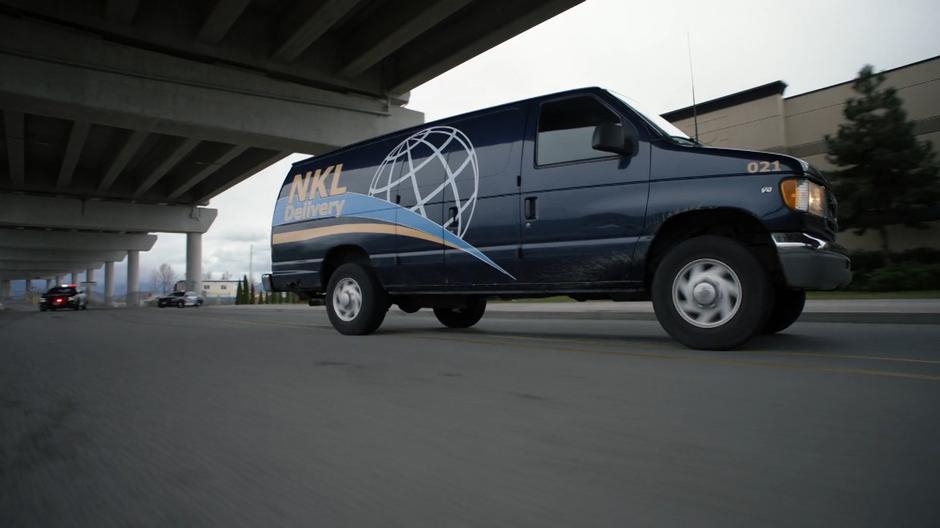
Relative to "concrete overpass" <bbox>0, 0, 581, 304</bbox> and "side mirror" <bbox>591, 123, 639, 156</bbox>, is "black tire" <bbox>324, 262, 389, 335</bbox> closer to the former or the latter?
"side mirror" <bbox>591, 123, 639, 156</bbox>

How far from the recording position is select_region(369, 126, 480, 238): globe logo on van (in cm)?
608

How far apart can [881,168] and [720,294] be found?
16270 millimetres

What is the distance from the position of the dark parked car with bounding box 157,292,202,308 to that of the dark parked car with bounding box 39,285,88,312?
16.9ft

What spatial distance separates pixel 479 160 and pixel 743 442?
14.5 feet

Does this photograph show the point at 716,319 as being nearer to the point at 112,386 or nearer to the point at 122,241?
the point at 112,386

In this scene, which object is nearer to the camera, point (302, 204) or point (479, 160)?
point (479, 160)

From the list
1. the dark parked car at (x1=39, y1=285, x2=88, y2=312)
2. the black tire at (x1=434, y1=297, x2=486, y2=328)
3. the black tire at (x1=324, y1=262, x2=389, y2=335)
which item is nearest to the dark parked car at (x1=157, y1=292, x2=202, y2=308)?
the dark parked car at (x1=39, y1=285, x2=88, y2=312)

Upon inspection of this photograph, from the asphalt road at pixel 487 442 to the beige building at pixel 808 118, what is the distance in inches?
736

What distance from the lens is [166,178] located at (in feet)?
109

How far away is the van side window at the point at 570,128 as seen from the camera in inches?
209

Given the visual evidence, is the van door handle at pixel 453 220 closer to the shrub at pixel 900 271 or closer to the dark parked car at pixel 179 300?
the shrub at pixel 900 271

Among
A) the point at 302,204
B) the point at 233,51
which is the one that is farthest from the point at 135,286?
the point at 302,204

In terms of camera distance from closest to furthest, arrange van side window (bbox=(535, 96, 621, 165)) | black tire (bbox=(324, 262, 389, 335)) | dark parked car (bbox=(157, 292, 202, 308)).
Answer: van side window (bbox=(535, 96, 621, 165)) < black tire (bbox=(324, 262, 389, 335)) < dark parked car (bbox=(157, 292, 202, 308))

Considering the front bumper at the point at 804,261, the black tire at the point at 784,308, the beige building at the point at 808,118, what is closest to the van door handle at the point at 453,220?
the front bumper at the point at 804,261
